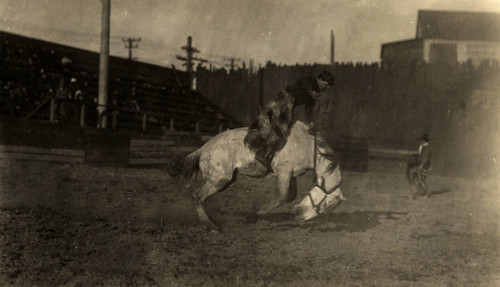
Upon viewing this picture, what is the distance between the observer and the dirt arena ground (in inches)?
192

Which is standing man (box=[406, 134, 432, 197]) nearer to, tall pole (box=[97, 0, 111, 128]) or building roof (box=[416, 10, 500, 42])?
tall pole (box=[97, 0, 111, 128])

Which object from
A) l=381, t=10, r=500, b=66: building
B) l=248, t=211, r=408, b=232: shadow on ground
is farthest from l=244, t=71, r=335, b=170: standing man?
l=381, t=10, r=500, b=66: building

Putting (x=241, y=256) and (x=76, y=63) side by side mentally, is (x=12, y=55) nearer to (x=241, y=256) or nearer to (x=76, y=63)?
(x=76, y=63)

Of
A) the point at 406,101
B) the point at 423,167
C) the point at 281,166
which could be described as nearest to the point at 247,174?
the point at 281,166

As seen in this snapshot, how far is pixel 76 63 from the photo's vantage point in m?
17.9

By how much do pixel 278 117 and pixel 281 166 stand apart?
2.19 feet

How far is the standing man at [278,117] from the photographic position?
6.71 m

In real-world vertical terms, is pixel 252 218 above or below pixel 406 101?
below

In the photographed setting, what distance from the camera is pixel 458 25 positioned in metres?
35.6

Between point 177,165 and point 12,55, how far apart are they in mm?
10744

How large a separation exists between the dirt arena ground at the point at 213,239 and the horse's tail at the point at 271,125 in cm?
121

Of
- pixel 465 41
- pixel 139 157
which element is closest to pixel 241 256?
pixel 139 157

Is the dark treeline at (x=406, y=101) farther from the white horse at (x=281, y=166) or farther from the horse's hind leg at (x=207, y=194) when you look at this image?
the horse's hind leg at (x=207, y=194)

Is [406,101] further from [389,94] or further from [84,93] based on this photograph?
[84,93]
